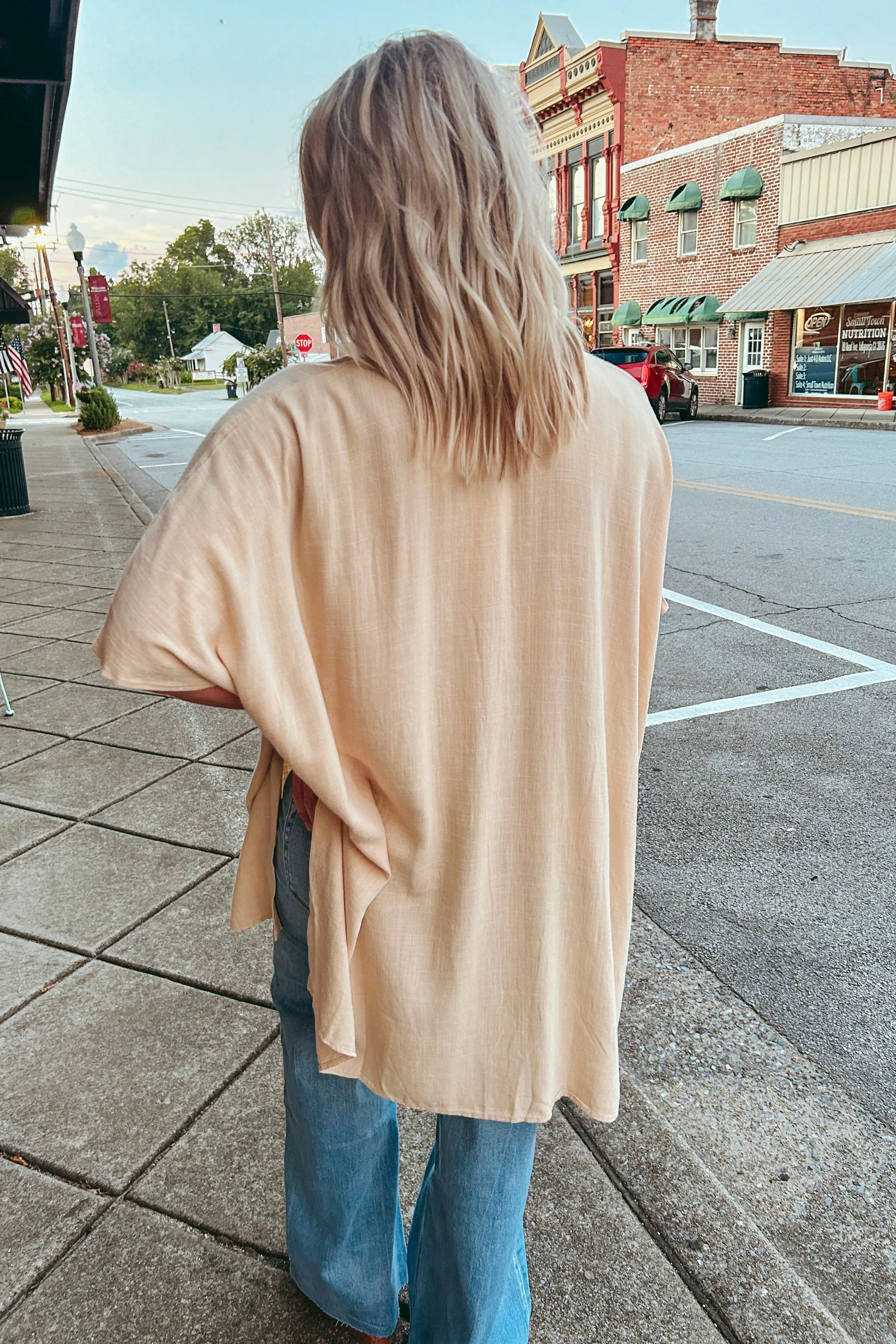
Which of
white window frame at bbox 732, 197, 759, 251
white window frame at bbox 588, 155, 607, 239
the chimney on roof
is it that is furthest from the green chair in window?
the chimney on roof

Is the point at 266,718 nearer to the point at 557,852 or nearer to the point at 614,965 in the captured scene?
the point at 557,852

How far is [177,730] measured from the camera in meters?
4.43

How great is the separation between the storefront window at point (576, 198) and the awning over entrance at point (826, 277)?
1006 cm

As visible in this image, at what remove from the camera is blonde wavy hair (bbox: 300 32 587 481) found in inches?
40.6

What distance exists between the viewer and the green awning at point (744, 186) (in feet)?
74.1

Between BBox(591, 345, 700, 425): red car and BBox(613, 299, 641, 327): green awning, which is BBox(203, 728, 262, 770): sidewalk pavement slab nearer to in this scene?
BBox(591, 345, 700, 425): red car

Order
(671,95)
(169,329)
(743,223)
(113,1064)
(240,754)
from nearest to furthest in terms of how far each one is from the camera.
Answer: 1. (113,1064)
2. (240,754)
3. (743,223)
4. (671,95)
5. (169,329)

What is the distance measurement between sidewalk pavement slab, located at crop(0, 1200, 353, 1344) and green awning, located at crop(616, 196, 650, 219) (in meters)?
29.1

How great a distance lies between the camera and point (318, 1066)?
1363mm

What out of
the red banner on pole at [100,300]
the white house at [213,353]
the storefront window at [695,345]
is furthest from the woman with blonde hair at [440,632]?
the white house at [213,353]

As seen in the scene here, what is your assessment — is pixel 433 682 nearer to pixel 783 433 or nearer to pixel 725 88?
pixel 783 433

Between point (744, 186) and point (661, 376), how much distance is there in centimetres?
602

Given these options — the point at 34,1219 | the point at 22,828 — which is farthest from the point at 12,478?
the point at 34,1219

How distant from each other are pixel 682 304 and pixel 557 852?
87.1 feet
